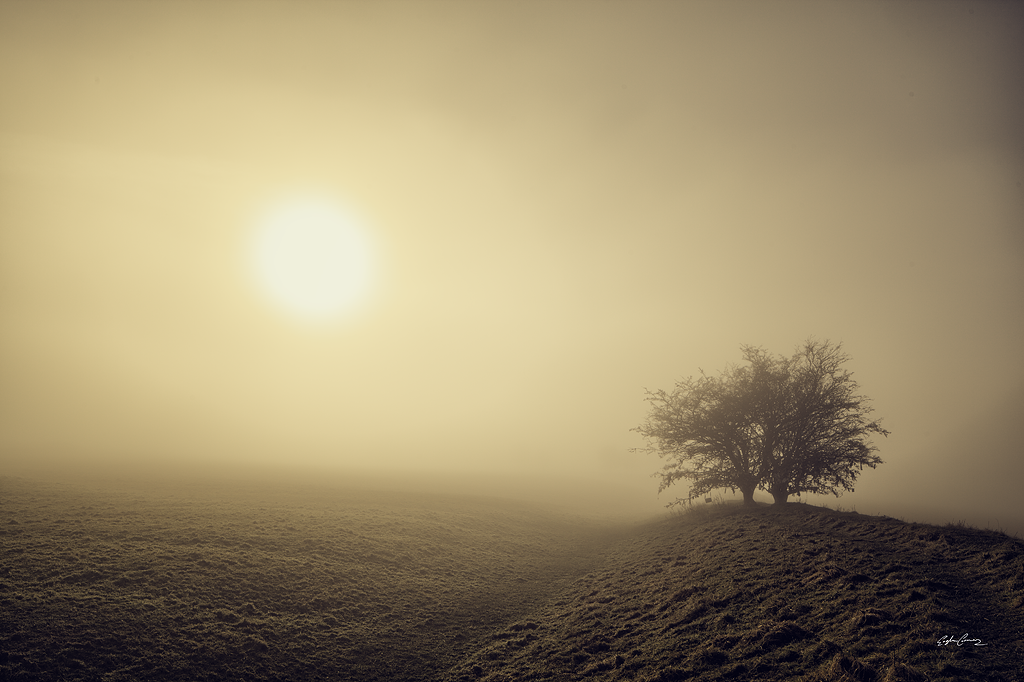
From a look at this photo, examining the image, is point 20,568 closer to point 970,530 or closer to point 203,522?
point 203,522

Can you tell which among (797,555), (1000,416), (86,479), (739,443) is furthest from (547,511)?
(1000,416)

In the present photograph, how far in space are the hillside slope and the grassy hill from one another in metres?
0.09

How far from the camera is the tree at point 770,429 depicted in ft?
106

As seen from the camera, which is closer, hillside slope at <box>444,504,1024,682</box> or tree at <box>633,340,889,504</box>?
hillside slope at <box>444,504,1024,682</box>

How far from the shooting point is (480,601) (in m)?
21.9

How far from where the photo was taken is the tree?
32.3m

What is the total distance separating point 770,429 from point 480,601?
1102 inches
